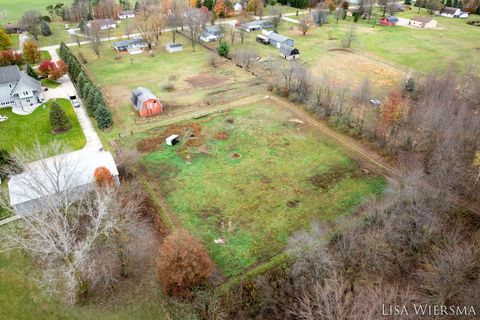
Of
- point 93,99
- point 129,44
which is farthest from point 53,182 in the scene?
point 129,44

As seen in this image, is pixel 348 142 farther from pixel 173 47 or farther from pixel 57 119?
pixel 173 47

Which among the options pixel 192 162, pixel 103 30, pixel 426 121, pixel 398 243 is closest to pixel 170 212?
pixel 192 162

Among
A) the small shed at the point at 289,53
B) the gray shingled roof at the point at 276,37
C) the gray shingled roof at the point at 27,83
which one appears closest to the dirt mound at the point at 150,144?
the gray shingled roof at the point at 27,83

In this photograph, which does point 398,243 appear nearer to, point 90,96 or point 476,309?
point 476,309

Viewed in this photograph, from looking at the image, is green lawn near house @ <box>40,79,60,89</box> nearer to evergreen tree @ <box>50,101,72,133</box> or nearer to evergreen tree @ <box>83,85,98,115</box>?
evergreen tree @ <box>83,85,98,115</box>

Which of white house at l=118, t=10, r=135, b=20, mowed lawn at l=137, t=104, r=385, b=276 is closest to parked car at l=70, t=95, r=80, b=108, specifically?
mowed lawn at l=137, t=104, r=385, b=276

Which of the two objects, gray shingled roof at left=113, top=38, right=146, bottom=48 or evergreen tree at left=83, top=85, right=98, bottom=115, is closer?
evergreen tree at left=83, top=85, right=98, bottom=115

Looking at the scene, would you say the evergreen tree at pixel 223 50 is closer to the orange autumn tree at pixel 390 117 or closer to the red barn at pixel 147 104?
the red barn at pixel 147 104
